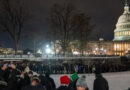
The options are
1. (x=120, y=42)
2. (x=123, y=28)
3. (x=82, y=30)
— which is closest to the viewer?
(x=82, y=30)

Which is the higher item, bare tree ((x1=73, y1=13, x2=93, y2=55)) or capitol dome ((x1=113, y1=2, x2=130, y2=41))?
capitol dome ((x1=113, y1=2, x2=130, y2=41))

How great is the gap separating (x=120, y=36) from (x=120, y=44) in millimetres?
12557

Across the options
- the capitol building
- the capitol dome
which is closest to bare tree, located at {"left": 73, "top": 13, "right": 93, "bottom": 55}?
the capitol building

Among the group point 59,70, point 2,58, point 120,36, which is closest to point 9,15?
point 2,58

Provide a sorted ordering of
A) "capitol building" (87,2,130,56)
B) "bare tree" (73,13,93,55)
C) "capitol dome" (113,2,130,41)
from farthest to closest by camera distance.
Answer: "capitol dome" (113,2,130,41) < "capitol building" (87,2,130,56) < "bare tree" (73,13,93,55)

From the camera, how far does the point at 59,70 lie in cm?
2372

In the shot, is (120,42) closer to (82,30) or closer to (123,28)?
(123,28)

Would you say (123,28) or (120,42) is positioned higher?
(123,28)

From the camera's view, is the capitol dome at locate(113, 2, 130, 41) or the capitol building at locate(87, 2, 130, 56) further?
the capitol dome at locate(113, 2, 130, 41)

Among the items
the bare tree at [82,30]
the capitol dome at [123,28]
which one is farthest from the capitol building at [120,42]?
the bare tree at [82,30]

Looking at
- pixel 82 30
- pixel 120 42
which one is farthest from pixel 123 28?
pixel 82 30

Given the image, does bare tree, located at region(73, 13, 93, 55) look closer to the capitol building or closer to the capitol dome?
the capitol building

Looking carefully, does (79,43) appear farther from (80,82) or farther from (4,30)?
(80,82)

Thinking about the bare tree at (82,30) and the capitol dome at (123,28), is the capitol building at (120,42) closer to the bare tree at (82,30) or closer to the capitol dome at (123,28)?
the capitol dome at (123,28)
